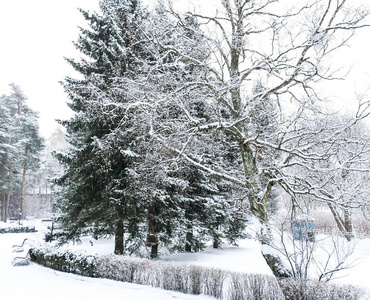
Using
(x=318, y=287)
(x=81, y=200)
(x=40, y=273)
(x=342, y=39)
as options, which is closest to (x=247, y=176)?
(x=318, y=287)

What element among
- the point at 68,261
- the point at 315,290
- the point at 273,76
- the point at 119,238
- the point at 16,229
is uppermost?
the point at 273,76

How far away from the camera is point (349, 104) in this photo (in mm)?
5742

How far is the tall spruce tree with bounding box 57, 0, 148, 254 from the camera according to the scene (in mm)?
9086

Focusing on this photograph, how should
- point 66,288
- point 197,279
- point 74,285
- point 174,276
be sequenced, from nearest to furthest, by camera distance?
point 197,279 < point 174,276 < point 66,288 < point 74,285

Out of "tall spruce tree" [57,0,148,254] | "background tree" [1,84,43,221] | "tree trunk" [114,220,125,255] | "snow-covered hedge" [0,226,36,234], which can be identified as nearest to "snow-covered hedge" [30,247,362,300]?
"tall spruce tree" [57,0,148,254]

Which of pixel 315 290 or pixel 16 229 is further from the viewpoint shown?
pixel 16 229

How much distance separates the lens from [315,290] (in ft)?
15.0

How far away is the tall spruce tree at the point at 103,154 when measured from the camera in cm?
909

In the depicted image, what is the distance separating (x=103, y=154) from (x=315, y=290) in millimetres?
7248

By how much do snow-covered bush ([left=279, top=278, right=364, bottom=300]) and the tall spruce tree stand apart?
18.8ft

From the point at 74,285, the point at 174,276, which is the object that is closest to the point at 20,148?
the point at 74,285

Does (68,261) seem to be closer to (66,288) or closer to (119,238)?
(66,288)

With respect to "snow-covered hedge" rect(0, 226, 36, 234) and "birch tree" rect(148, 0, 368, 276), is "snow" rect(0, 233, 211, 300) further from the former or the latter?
"snow-covered hedge" rect(0, 226, 36, 234)

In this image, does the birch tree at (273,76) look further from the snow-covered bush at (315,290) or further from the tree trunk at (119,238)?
the tree trunk at (119,238)
